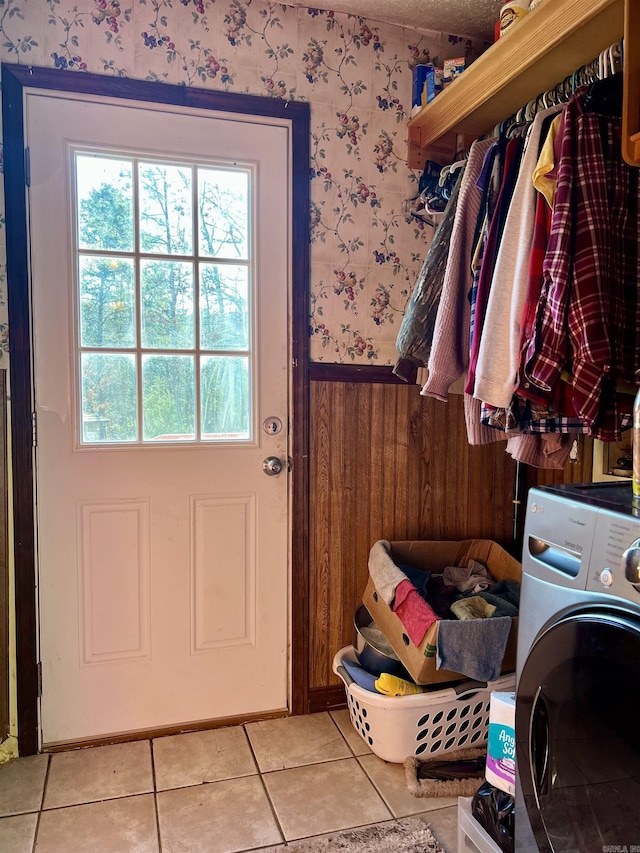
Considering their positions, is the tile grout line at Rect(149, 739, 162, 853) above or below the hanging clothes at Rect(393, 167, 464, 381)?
below

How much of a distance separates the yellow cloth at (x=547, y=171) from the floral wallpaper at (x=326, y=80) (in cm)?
88

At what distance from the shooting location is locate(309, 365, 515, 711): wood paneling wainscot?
2.12m

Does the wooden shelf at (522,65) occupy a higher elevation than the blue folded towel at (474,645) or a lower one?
higher

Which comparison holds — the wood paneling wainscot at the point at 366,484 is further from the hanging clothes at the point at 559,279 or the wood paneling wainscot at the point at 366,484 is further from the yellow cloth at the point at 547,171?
the yellow cloth at the point at 547,171

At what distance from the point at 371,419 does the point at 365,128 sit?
102 cm

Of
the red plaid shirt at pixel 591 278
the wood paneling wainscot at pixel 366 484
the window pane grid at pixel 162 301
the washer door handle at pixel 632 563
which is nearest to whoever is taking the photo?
the washer door handle at pixel 632 563

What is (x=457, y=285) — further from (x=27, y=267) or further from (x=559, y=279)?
(x=27, y=267)

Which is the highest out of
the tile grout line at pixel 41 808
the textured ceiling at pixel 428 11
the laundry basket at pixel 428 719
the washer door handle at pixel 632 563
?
the textured ceiling at pixel 428 11

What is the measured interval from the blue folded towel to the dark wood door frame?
771 mm

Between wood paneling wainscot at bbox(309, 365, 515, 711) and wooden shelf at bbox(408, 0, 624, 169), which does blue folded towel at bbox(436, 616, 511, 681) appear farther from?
wooden shelf at bbox(408, 0, 624, 169)

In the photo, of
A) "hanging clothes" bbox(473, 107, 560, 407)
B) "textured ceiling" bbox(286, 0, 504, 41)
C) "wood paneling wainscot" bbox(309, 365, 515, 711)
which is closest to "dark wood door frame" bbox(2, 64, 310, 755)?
"wood paneling wainscot" bbox(309, 365, 515, 711)

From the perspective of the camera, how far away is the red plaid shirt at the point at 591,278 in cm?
120

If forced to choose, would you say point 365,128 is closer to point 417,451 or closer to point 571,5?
point 571,5

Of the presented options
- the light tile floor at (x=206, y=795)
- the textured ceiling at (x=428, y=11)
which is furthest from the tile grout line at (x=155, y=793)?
the textured ceiling at (x=428, y=11)
